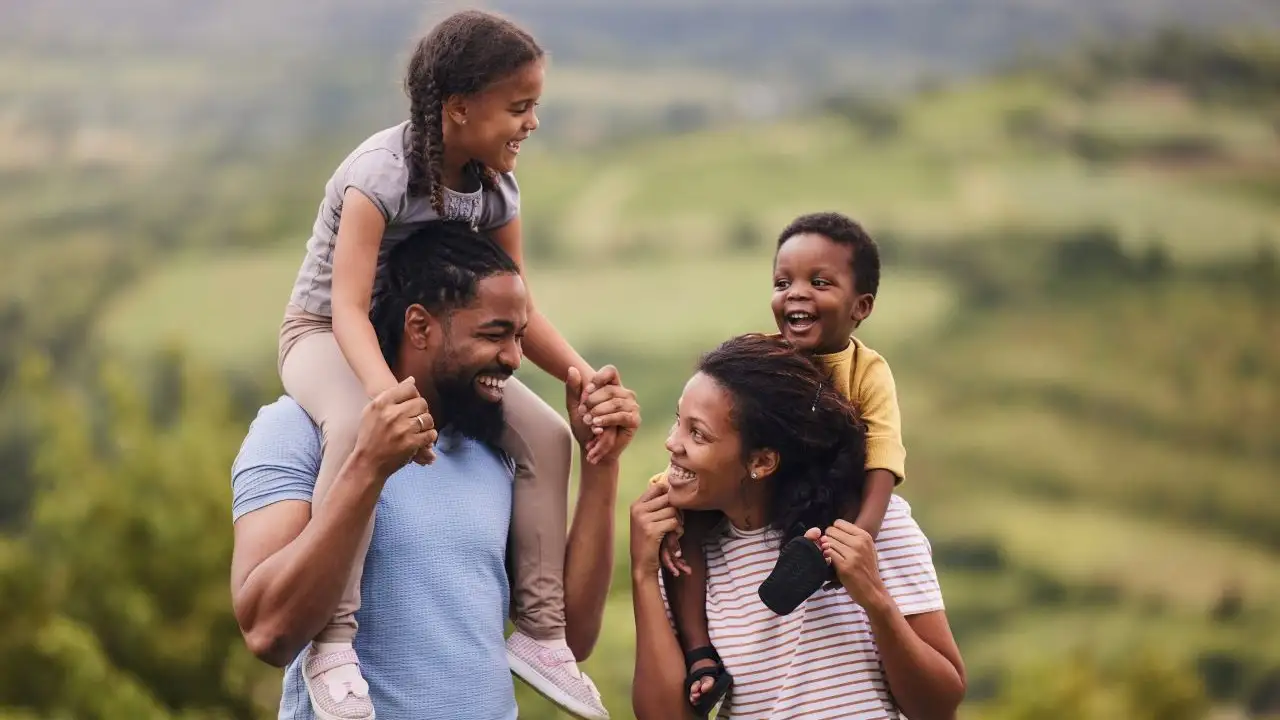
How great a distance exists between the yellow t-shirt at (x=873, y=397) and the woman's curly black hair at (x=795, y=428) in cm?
4

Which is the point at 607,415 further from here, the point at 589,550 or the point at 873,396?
the point at 873,396

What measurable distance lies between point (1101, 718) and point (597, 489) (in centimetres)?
1694

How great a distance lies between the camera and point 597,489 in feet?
11.4

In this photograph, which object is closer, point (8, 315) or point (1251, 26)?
point (8, 315)

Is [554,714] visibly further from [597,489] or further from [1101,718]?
[597,489]

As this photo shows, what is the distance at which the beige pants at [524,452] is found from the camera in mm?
3336

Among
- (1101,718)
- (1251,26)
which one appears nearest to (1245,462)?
(1251,26)

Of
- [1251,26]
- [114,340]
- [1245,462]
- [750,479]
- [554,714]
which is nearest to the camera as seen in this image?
[750,479]

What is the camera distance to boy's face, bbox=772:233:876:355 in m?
3.40

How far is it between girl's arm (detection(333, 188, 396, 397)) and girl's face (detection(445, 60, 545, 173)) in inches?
10.8

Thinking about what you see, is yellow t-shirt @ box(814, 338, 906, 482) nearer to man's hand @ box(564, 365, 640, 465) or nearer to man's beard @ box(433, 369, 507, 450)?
man's hand @ box(564, 365, 640, 465)

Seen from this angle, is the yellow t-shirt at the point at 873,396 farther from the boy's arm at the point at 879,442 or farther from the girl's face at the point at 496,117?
the girl's face at the point at 496,117

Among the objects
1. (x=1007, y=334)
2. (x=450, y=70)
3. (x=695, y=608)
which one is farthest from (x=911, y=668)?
(x=1007, y=334)

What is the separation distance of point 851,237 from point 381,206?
1.08m
